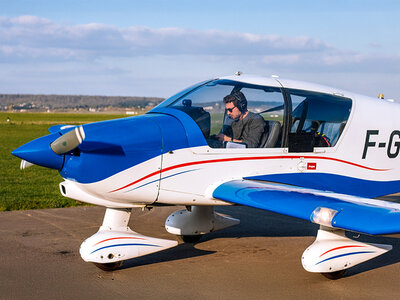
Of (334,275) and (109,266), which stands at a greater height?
(334,275)

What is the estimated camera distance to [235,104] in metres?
6.29

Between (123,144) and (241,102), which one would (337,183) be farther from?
(123,144)

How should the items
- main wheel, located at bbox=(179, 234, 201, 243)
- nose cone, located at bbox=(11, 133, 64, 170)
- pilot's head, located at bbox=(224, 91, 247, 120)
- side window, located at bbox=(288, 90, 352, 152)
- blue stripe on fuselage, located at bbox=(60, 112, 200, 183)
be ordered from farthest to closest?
main wheel, located at bbox=(179, 234, 201, 243) → side window, located at bbox=(288, 90, 352, 152) → pilot's head, located at bbox=(224, 91, 247, 120) → blue stripe on fuselage, located at bbox=(60, 112, 200, 183) → nose cone, located at bbox=(11, 133, 64, 170)

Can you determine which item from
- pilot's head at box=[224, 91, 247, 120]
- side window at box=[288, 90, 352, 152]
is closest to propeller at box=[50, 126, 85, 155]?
pilot's head at box=[224, 91, 247, 120]

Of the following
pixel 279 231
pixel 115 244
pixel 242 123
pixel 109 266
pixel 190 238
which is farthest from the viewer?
pixel 279 231

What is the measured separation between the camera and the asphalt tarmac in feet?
17.5

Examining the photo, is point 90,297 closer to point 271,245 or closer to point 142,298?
point 142,298

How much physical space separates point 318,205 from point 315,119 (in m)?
1.69

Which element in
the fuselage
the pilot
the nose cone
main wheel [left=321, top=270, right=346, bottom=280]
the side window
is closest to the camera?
the nose cone

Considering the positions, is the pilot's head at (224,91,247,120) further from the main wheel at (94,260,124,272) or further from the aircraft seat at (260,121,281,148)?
the main wheel at (94,260,124,272)

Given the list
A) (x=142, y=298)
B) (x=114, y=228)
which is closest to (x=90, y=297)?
(x=142, y=298)

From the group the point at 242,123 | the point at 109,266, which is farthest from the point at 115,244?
the point at 242,123

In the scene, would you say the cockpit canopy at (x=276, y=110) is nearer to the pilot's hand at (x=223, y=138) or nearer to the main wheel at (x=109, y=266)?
the pilot's hand at (x=223, y=138)

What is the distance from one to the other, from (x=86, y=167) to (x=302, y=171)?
255cm
